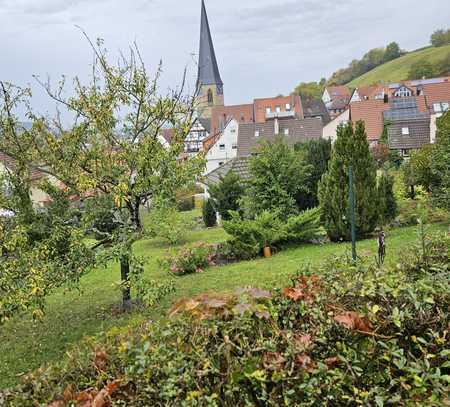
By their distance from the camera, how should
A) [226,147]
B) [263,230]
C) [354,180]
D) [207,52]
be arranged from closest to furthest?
1. [354,180]
2. [263,230]
3. [226,147]
4. [207,52]

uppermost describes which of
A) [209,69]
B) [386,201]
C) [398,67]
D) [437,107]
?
[398,67]

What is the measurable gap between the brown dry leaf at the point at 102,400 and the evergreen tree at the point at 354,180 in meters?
9.72

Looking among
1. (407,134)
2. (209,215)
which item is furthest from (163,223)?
(407,134)

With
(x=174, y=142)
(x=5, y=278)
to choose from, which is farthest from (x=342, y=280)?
(x=174, y=142)

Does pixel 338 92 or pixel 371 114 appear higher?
pixel 338 92

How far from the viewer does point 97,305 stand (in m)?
8.18

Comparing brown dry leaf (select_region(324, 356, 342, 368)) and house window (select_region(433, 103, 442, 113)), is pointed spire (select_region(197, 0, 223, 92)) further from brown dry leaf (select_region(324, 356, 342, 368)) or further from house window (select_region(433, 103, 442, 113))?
brown dry leaf (select_region(324, 356, 342, 368))

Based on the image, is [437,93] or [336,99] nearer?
[437,93]

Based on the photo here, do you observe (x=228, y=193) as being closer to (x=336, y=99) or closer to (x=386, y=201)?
(x=386, y=201)

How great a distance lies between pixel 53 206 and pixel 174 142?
7.85 ft

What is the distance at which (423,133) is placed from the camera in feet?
117

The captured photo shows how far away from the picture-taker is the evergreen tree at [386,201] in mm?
11047

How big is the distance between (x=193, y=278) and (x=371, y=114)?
36605 millimetres

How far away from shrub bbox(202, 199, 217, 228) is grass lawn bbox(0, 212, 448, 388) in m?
8.20
